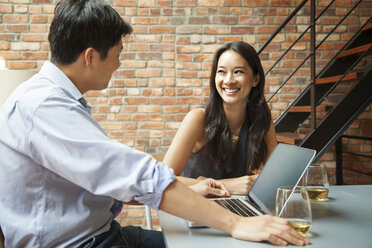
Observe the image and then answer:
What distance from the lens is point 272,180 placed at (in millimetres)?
1142

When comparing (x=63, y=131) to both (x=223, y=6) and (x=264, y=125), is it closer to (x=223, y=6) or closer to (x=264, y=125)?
(x=264, y=125)

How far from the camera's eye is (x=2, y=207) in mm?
949

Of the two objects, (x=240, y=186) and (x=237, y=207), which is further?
(x=240, y=186)

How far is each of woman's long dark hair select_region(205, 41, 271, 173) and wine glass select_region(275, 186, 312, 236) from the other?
94 cm

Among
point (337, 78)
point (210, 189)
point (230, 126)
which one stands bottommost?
point (210, 189)

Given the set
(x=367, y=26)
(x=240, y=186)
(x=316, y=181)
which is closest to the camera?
(x=316, y=181)

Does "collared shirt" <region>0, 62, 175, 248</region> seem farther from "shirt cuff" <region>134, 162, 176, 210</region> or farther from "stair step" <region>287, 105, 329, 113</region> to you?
"stair step" <region>287, 105, 329, 113</region>

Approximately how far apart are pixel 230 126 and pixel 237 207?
836 millimetres

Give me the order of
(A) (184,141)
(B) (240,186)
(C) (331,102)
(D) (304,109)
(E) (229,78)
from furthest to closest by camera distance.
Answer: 1. (C) (331,102)
2. (D) (304,109)
3. (E) (229,78)
4. (A) (184,141)
5. (B) (240,186)

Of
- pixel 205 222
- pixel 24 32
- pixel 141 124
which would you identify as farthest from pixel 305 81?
pixel 205 222

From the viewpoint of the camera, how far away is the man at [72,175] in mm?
870

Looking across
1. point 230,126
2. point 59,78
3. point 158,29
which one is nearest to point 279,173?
point 59,78

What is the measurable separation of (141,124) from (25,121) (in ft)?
7.92

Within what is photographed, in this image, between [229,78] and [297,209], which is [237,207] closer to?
[297,209]
